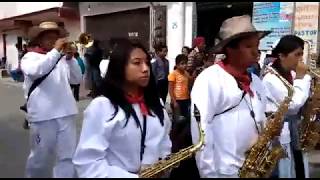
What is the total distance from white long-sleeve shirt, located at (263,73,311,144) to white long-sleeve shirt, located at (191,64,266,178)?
77 centimetres

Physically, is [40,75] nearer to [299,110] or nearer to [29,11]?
[299,110]

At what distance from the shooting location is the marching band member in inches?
141

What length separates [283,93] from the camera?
3.59 m

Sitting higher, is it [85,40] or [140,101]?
[85,40]

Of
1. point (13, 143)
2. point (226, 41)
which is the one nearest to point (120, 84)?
point (226, 41)

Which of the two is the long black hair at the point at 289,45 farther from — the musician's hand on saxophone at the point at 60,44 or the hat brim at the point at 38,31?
the hat brim at the point at 38,31

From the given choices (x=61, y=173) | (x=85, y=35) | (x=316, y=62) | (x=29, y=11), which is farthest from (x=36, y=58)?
(x=29, y=11)

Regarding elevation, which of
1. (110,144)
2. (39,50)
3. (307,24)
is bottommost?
(110,144)

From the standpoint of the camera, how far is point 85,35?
5934mm

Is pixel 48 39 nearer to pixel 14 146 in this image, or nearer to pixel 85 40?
pixel 85 40

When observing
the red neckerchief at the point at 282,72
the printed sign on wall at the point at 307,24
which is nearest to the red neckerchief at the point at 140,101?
the red neckerchief at the point at 282,72

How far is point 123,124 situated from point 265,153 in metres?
1.00

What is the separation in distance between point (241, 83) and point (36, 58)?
7.10 ft

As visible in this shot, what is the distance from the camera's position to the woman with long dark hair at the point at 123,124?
7.55ft
